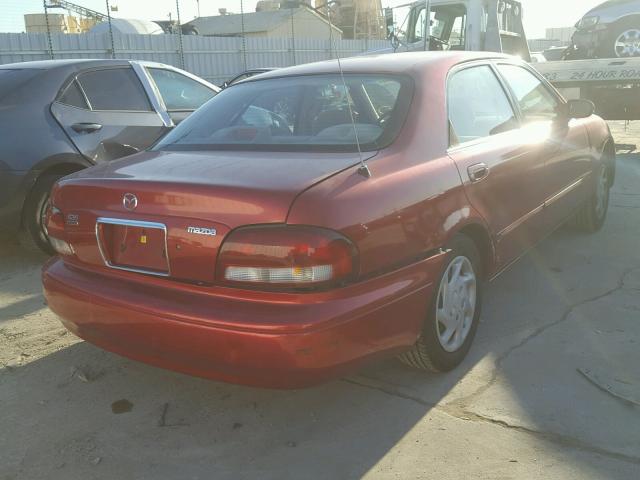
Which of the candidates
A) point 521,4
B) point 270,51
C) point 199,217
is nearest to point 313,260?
point 199,217

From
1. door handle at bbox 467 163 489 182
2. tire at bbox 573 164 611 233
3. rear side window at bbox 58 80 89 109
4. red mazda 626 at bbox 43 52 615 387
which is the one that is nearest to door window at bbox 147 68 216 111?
rear side window at bbox 58 80 89 109

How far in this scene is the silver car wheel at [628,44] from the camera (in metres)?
10.2

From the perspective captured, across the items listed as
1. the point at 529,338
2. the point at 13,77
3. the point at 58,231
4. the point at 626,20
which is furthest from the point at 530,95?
the point at 626,20

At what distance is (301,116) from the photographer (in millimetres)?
3211

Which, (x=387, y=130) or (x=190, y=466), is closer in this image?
(x=190, y=466)

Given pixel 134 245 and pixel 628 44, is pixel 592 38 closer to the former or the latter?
pixel 628 44

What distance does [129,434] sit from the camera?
2.59 meters

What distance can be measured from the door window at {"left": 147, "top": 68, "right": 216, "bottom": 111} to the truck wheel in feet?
24.2

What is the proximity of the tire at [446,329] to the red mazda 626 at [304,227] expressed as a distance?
0.04 ft

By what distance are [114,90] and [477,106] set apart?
11.4 ft

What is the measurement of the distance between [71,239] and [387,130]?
1.47m

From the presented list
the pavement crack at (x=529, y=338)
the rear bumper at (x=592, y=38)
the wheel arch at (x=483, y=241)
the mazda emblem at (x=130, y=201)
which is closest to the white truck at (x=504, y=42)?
the rear bumper at (x=592, y=38)

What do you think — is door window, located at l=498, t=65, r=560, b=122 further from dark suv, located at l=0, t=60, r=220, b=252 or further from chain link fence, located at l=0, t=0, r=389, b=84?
chain link fence, located at l=0, t=0, r=389, b=84

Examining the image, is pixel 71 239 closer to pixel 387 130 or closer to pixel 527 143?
pixel 387 130
